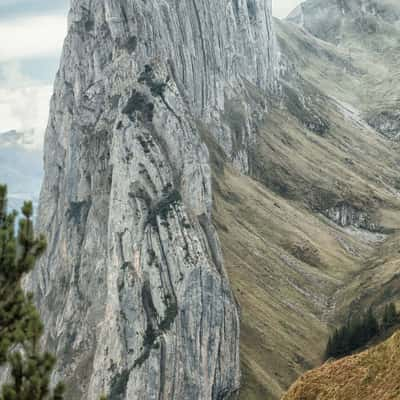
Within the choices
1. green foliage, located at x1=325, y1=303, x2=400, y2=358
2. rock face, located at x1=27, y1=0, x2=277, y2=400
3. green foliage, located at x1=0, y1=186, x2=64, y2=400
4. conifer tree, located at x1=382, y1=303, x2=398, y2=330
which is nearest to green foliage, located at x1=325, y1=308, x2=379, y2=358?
green foliage, located at x1=325, y1=303, x2=400, y2=358

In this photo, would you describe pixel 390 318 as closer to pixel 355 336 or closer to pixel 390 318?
pixel 390 318

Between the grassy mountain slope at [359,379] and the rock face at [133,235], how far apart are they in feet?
251

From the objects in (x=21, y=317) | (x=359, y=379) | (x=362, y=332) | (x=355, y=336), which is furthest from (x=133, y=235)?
(x=21, y=317)

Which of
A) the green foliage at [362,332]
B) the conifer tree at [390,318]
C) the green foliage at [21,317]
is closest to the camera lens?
the green foliage at [21,317]

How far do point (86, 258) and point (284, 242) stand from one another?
5785cm

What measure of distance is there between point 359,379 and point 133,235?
10098cm

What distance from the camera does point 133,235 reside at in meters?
143

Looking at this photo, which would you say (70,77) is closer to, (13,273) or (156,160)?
(156,160)

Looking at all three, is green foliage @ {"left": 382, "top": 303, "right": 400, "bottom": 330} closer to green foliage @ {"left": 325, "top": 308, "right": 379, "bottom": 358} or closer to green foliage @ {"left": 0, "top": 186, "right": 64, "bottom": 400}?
green foliage @ {"left": 325, "top": 308, "right": 379, "bottom": 358}

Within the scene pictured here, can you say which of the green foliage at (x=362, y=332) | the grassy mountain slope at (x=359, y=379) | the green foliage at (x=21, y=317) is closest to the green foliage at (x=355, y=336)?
the green foliage at (x=362, y=332)

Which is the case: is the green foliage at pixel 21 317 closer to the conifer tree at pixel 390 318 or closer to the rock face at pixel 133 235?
the rock face at pixel 133 235

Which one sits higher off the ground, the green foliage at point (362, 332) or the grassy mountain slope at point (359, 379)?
the grassy mountain slope at point (359, 379)

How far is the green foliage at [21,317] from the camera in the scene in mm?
23266

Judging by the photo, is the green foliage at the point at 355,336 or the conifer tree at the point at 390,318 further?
the green foliage at the point at 355,336
